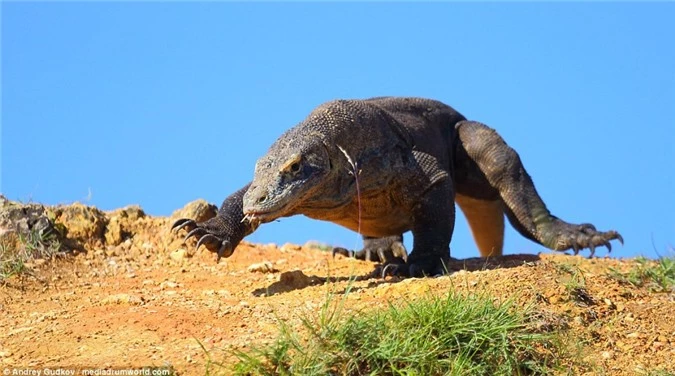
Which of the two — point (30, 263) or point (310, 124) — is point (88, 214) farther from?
point (310, 124)

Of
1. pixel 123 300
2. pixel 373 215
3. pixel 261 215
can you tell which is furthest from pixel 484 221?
pixel 123 300

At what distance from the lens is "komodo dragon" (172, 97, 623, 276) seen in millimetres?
7270

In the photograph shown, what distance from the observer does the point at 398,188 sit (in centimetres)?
827

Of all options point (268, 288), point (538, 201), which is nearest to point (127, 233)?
point (268, 288)

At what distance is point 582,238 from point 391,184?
240cm

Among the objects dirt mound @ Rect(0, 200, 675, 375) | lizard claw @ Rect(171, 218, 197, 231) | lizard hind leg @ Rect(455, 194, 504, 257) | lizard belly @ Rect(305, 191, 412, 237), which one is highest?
lizard hind leg @ Rect(455, 194, 504, 257)

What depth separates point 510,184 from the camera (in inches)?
390

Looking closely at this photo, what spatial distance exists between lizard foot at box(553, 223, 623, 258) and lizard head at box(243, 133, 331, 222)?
3.24 meters

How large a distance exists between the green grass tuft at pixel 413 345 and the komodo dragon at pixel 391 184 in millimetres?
1931

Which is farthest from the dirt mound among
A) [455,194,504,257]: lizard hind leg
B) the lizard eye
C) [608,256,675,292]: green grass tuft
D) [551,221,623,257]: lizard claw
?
[455,194,504,257]: lizard hind leg

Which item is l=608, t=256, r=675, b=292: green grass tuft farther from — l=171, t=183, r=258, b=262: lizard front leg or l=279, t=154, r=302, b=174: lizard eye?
l=171, t=183, r=258, b=262: lizard front leg

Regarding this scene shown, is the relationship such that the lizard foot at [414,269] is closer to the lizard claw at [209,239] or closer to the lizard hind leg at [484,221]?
the lizard claw at [209,239]

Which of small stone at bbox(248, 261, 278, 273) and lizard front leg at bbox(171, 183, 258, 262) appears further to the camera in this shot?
small stone at bbox(248, 261, 278, 273)

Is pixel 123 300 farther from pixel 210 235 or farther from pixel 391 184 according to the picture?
pixel 391 184
